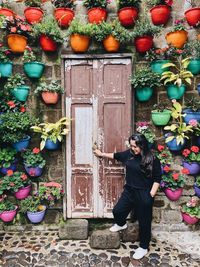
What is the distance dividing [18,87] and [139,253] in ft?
10.5

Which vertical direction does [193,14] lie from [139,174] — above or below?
above

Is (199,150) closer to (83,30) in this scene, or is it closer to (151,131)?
(151,131)

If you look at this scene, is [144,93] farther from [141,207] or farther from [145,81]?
[141,207]

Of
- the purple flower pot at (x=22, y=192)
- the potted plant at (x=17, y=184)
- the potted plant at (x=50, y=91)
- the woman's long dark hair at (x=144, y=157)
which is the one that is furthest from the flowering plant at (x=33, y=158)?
the woman's long dark hair at (x=144, y=157)

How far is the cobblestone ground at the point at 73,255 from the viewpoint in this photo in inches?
160

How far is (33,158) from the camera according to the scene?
15.4 ft

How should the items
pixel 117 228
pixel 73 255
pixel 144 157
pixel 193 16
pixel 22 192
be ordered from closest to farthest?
1. pixel 144 157
2. pixel 73 255
3. pixel 193 16
4. pixel 117 228
5. pixel 22 192

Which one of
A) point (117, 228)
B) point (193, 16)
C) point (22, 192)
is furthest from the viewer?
point (22, 192)

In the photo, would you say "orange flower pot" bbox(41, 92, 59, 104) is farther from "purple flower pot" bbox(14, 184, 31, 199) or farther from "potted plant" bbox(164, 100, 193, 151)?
"potted plant" bbox(164, 100, 193, 151)

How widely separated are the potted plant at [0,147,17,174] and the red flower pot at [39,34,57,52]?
69.3 inches

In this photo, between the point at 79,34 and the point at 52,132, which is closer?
the point at 79,34

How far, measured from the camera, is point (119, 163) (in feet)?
15.9

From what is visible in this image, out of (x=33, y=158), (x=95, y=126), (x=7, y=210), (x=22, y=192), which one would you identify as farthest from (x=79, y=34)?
(x=7, y=210)

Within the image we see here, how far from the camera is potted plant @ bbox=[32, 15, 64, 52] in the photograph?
14.6 ft
